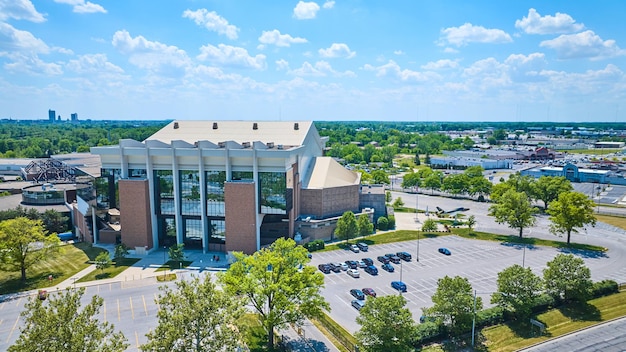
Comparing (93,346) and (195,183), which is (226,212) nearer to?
(195,183)

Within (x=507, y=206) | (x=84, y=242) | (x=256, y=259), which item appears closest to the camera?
(x=256, y=259)

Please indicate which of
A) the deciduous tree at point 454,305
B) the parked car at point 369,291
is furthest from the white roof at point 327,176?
the deciduous tree at point 454,305

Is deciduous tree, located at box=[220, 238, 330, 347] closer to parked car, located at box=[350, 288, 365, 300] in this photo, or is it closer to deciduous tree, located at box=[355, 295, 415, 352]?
deciduous tree, located at box=[355, 295, 415, 352]

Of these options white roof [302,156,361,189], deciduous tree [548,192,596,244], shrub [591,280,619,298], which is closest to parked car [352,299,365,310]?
shrub [591,280,619,298]

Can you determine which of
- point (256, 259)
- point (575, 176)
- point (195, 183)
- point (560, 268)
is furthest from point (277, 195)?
point (575, 176)

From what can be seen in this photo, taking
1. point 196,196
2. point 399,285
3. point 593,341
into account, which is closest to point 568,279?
point 593,341

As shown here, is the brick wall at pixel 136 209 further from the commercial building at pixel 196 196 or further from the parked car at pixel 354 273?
the parked car at pixel 354 273
